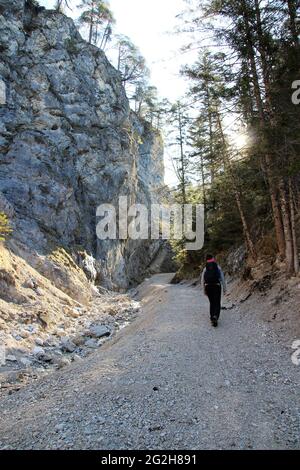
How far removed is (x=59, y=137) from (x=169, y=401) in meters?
29.1

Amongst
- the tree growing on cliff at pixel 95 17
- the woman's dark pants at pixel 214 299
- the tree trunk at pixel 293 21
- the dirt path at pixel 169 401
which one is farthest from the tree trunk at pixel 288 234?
the tree growing on cliff at pixel 95 17

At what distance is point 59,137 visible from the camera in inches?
1182

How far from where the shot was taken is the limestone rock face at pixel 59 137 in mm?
25500

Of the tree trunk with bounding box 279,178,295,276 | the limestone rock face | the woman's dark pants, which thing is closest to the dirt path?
the woman's dark pants

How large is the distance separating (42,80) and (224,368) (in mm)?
32094

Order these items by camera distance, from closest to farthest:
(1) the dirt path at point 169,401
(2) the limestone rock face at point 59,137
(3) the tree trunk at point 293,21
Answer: (1) the dirt path at point 169,401
(3) the tree trunk at point 293,21
(2) the limestone rock face at point 59,137

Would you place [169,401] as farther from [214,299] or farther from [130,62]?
[130,62]

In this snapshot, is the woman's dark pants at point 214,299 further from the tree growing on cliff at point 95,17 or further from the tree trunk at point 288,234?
the tree growing on cliff at point 95,17

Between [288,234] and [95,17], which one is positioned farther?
[95,17]

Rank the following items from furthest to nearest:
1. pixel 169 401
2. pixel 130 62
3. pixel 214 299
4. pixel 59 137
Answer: pixel 130 62, pixel 59 137, pixel 214 299, pixel 169 401

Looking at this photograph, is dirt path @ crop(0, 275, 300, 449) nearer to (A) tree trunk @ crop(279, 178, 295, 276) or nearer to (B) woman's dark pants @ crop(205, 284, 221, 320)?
(B) woman's dark pants @ crop(205, 284, 221, 320)

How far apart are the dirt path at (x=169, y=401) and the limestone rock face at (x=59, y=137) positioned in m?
17.1

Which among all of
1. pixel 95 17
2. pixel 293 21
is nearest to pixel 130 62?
pixel 95 17
